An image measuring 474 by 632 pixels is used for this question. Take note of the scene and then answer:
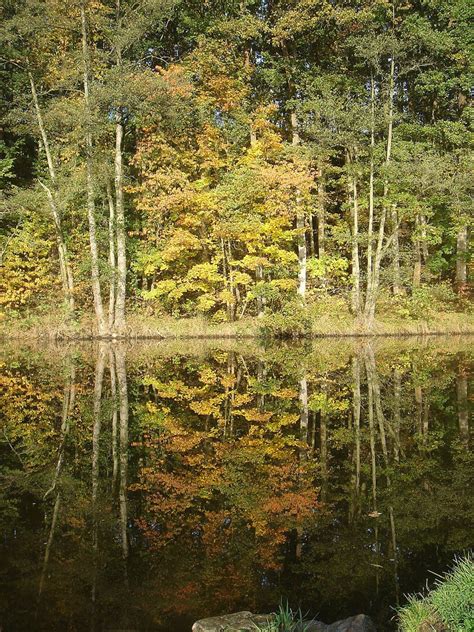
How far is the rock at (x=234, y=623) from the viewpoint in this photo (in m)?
3.34

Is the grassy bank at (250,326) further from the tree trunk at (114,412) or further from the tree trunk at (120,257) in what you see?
the tree trunk at (114,412)

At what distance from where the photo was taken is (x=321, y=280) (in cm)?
2791

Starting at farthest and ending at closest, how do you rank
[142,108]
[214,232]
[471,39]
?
1. [471,39]
2. [214,232]
3. [142,108]

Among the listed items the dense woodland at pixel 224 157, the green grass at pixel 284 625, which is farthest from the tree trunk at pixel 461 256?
the green grass at pixel 284 625

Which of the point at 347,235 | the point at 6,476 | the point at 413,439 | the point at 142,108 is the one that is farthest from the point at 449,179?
the point at 6,476

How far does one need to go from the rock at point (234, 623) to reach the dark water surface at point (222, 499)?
0.28 meters

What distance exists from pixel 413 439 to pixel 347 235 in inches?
721

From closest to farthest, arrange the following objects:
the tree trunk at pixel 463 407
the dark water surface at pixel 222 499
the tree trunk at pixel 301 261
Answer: the dark water surface at pixel 222 499, the tree trunk at pixel 463 407, the tree trunk at pixel 301 261

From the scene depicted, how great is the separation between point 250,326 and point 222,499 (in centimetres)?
1909

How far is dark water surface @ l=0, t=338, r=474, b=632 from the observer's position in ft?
13.1

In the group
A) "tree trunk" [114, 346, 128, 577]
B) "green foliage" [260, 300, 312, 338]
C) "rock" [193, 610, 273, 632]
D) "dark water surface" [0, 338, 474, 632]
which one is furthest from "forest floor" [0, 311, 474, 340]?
"rock" [193, 610, 273, 632]

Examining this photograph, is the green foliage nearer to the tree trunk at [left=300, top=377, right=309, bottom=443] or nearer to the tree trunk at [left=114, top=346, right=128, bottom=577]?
the tree trunk at [left=114, top=346, right=128, bottom=577]

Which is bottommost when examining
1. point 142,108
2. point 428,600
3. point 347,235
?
point 428,600

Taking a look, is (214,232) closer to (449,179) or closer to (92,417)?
(449,179)
